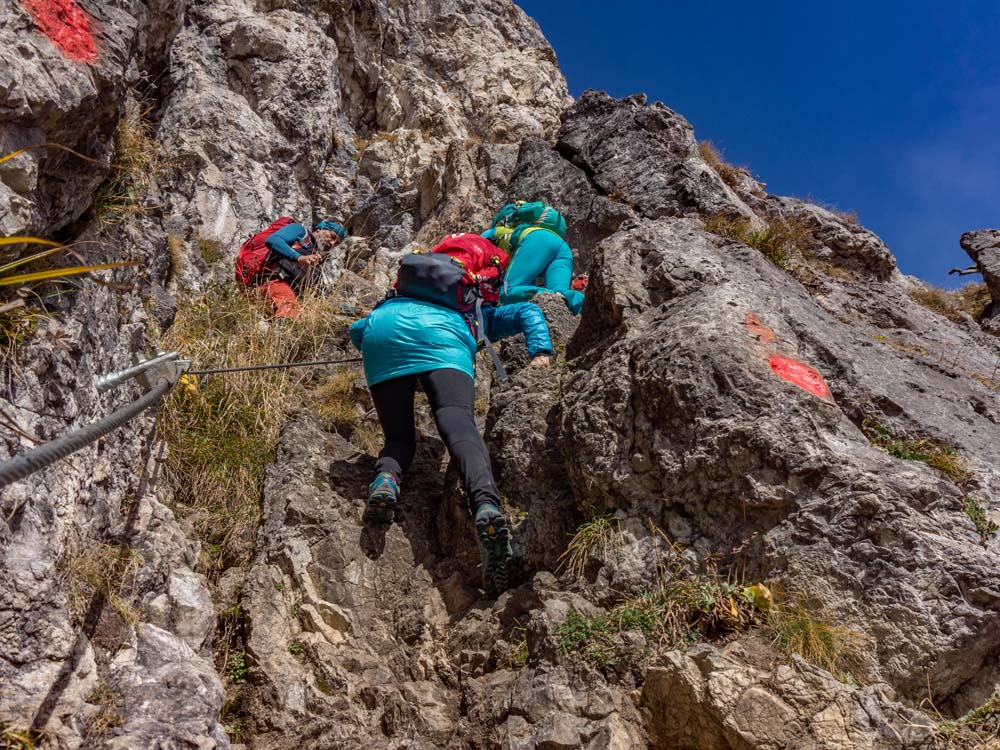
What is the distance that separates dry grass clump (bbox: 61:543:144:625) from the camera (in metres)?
3.06

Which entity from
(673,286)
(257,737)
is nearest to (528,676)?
(257,737)

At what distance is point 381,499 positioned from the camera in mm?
4211

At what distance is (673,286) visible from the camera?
190 inches

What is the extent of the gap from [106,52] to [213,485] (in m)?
2.45

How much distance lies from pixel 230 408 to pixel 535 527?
2.31m

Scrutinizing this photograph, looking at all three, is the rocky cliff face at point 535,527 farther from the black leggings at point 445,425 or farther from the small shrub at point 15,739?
the black leggings at point 445,425

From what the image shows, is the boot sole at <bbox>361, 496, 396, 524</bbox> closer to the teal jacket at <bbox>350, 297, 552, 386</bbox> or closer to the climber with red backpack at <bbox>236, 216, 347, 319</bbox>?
the teal jacket at <bbox>350, 297, 552, 386</bbox>

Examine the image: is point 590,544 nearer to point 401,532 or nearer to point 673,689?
point 673,689

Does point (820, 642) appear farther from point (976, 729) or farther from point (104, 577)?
point (104, 577)

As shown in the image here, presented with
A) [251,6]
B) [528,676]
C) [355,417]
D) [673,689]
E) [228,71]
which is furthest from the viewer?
[251,6]

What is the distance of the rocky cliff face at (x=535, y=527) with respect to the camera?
2857 mm

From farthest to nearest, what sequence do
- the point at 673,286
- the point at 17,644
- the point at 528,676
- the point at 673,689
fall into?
1. the point at 673,286
2. the point at 528,676
3. the point at 673,689
4. the point at 17,644

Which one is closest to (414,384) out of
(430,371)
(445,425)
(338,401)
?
(430,371)

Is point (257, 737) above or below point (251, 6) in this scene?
below
